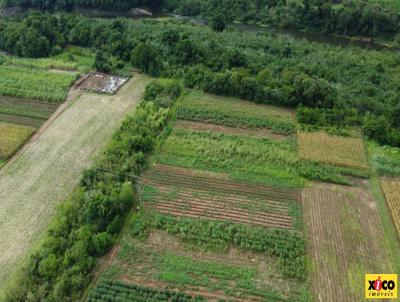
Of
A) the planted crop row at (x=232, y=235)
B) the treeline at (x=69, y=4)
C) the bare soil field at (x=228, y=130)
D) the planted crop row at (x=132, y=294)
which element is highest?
the treeline at (x=69, y=4)

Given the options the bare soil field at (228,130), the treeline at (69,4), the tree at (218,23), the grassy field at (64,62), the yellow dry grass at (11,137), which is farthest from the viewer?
the treeline at (69,4)

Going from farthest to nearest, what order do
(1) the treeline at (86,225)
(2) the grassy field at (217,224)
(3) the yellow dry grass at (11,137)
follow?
(3) the yellow dry grass at (11,137), (2) the grassy field at (217,224), (1) the treeline at (86,225)

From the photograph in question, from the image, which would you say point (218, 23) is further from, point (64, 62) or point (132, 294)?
point (132, 294)

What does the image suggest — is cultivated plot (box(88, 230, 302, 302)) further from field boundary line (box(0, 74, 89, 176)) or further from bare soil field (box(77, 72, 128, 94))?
bare soil field (box(77, 72, 128, 94))

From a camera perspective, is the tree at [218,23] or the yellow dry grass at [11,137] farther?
the tree at [218,23]

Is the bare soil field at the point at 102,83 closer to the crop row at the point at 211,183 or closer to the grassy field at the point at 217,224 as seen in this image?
the grassy field at the point at 217,224

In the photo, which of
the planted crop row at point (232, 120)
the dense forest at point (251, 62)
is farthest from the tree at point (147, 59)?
the planted crop row at point (232, 120)

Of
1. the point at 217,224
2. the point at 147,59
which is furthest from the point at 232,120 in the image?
the point at 147,59
